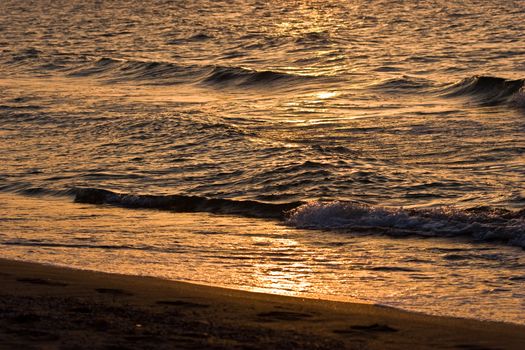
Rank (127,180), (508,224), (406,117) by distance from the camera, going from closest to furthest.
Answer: (508,224) → (127,180) → (406,117)

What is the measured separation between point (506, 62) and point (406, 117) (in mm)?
8129

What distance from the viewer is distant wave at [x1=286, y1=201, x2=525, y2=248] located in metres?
9.46

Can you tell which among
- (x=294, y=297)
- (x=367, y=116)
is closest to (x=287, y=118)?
(x=367, y=116)

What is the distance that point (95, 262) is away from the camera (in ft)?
27.5

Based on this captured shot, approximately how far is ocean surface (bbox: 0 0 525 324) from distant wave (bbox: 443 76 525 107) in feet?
0.20

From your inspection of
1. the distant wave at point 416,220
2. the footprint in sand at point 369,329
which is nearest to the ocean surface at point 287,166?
the distant wave at point 416,220

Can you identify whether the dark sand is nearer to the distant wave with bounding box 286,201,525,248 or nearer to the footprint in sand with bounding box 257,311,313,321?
the footprint in sand with bounding box 257,311,313,321

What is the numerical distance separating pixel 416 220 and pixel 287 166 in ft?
11.1

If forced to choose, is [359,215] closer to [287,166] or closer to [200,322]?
[287,166]

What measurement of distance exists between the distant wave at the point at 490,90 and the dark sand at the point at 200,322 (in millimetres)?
12428

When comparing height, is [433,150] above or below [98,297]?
below

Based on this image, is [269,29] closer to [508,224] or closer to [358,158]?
[358,158]

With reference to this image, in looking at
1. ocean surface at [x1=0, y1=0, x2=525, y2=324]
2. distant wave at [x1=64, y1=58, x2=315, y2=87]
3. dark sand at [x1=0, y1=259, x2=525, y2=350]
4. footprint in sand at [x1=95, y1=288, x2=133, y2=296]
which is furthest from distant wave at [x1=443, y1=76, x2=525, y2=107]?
footprint in sand at [x1=95, y1=288, x2=133, y2=296]

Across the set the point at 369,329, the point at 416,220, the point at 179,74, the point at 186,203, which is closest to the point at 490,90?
the point at 179,74
